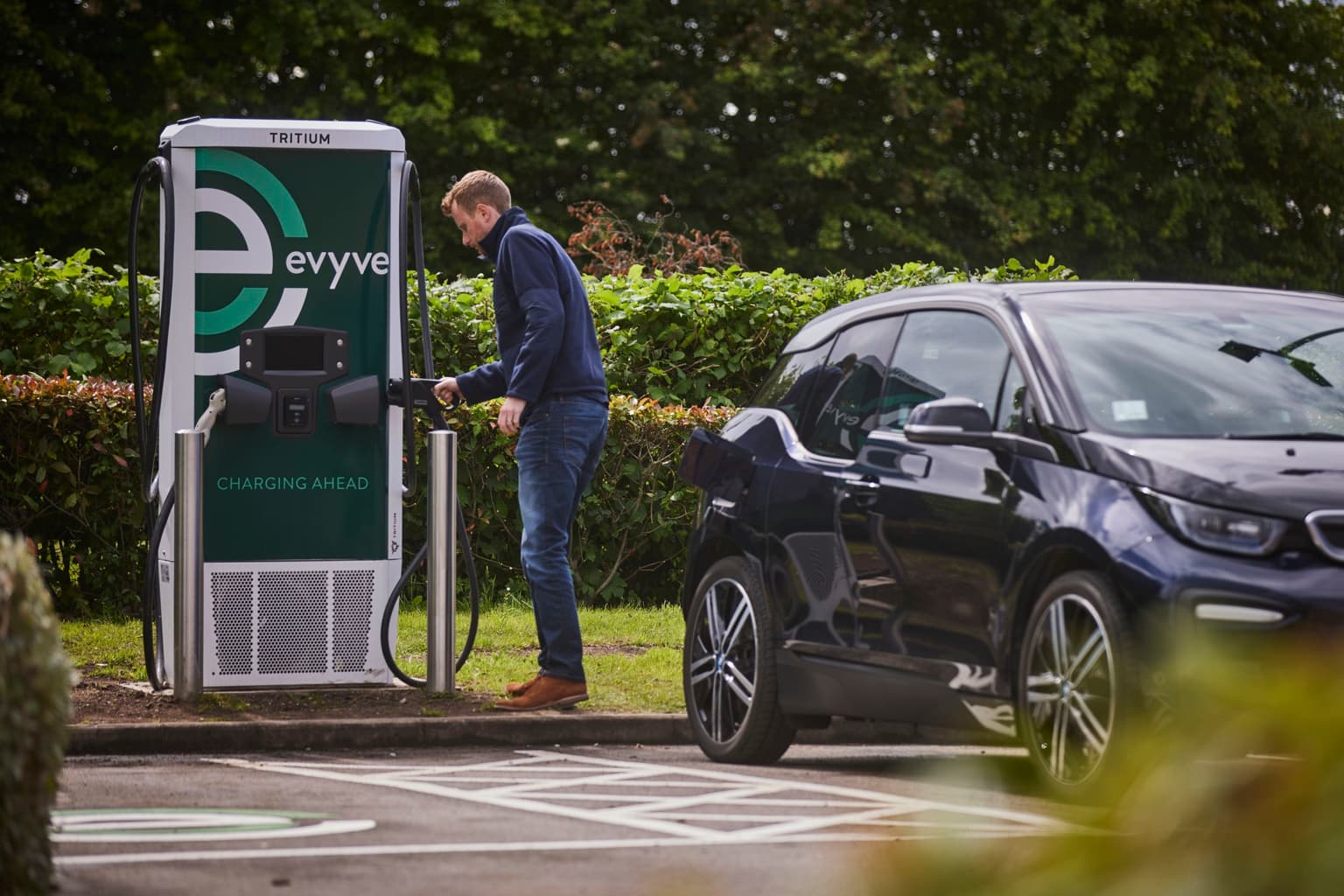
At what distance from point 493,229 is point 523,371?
0.80 m

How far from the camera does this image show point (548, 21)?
1213 inches

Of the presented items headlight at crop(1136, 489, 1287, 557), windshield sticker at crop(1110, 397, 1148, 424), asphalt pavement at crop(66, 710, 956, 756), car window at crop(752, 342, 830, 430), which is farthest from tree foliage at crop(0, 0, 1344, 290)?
headlight at crop(1136, 489, 1287, 557)

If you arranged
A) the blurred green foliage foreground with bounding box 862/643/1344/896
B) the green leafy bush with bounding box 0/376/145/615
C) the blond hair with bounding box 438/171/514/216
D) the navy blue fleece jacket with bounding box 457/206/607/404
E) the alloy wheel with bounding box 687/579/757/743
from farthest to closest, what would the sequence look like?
the green leafy bush with bounding box 0/376/145/615
the blond hair with bounding box 438/171/514/216
the navy blue fleece jacket with bounding box 457/206/607/404
the alloy wheel with bounding box 687/579/757/743
the blurred green foliage foreground with bounding box 862/643/1344/896

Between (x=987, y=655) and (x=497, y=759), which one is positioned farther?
(x=497, y=759)

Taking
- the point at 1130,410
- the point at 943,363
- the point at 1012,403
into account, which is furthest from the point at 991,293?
the point at 1130,410

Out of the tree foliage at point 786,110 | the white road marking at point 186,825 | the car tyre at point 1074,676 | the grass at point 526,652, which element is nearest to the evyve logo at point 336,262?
the grass at point 526,652

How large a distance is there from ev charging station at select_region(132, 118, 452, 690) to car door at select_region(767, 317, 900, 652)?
2.44m

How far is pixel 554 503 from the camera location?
8.66 metres

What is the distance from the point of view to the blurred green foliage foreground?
1.20 meters

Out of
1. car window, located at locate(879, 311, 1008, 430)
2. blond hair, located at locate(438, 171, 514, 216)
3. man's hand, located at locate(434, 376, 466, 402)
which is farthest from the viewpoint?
blond hair, located at locate(438, 171, 514, 216)

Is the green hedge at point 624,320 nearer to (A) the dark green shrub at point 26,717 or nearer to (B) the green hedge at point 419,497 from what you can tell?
(B) the green hedge at point 419,497

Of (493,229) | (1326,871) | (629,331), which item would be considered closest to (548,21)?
(629,331)

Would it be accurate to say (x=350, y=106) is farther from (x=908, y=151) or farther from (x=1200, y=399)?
(x=1200, y=399)

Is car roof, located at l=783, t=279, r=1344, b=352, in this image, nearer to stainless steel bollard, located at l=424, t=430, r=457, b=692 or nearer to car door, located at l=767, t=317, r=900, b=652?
car door, located at l=767, t=317, r=900, b=652
